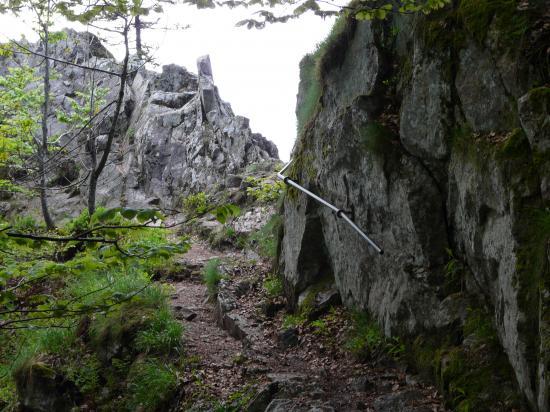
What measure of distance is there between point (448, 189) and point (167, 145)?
57.9 ft

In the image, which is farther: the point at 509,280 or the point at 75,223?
the point at 75,223

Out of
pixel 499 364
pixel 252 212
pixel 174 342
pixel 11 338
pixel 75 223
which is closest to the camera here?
pixel 499 364

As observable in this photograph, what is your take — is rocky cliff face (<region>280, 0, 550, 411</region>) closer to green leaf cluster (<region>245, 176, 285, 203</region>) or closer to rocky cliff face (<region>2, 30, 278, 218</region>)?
green leaf cluster (<region>245, 176, 285, 203</region>)

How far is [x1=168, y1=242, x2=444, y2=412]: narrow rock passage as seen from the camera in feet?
15.9

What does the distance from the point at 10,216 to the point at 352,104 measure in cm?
1844

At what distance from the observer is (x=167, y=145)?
21047 millimetres

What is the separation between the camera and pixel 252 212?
13820 millimetres

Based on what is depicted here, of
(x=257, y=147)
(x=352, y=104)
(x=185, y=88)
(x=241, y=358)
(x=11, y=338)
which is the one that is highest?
(x=185, y=88)

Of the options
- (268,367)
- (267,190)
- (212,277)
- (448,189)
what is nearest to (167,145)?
(267,190)

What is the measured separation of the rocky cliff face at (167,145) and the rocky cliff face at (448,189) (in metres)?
11.3

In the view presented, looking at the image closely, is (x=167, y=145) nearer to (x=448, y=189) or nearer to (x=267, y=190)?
(x=267, y=190)

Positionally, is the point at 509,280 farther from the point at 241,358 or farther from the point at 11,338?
the point at 11,338

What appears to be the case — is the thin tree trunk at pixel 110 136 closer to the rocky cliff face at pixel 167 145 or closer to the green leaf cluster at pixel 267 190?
the green leaf cluster at pixel 267 190

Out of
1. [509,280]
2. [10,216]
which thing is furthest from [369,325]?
[10,216]
